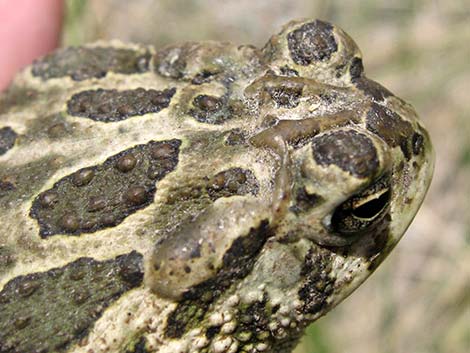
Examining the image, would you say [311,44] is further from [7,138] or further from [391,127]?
[7,138]

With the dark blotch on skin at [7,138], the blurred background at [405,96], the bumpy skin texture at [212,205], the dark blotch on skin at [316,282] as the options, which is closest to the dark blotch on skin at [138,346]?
the bumpy skin texture at [212,205]

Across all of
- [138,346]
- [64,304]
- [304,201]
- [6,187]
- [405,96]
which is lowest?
[405,96]

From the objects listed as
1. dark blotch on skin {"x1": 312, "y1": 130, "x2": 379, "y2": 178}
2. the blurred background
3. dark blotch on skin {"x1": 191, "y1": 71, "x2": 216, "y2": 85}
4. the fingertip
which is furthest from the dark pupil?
the fingertip

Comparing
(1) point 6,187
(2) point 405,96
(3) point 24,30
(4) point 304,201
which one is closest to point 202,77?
(4) point 304,201

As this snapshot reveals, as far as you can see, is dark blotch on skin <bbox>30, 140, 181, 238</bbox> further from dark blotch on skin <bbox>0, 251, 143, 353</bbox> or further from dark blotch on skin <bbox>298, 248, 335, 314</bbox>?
dark blotch on skin <bbox>298, 248, 335, 314</bbox>

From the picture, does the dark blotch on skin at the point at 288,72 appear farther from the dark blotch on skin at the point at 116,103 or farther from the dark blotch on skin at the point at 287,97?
the dark blotch on skin at the point at 116,103

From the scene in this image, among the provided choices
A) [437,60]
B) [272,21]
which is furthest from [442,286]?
[272,21]

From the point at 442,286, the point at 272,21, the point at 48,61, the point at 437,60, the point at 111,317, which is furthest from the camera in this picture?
the point at 272,21

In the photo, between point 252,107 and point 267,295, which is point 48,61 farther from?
point 267,295
